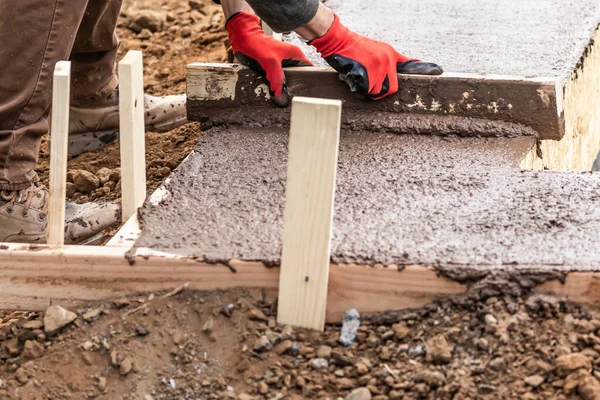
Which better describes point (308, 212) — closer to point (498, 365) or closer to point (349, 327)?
point (349, 327)

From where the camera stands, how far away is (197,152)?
2.68m

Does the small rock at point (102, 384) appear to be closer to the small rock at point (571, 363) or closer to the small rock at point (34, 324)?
the small rock at point (34, 324)

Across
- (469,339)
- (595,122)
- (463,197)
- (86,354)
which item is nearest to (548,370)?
(469,339)

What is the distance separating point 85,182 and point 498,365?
1981 mm

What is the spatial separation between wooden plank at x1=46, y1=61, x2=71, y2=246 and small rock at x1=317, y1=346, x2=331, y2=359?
0.73m

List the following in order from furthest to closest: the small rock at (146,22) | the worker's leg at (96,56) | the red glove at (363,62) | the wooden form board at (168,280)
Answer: the small rock at (146,22)
the worker's leg at (96,56)
the red glove at (363,62)
the wooden form board at (168,280)

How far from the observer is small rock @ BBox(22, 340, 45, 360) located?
1.96 meters

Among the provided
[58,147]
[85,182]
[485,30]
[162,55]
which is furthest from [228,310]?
[162,55]

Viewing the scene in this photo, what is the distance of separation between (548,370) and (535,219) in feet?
1.67

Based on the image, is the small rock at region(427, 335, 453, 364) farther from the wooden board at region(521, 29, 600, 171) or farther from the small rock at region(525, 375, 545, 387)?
the wooden board at region(521, 29, 600, 171)

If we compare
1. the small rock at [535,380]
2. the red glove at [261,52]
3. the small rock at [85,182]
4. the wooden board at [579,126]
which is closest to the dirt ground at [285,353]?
the small rock at [535,380]

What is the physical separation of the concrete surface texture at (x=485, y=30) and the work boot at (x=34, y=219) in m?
1.16

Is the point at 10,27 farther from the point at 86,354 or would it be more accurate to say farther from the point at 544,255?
the point at 544,255

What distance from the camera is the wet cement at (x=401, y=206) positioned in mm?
1984
